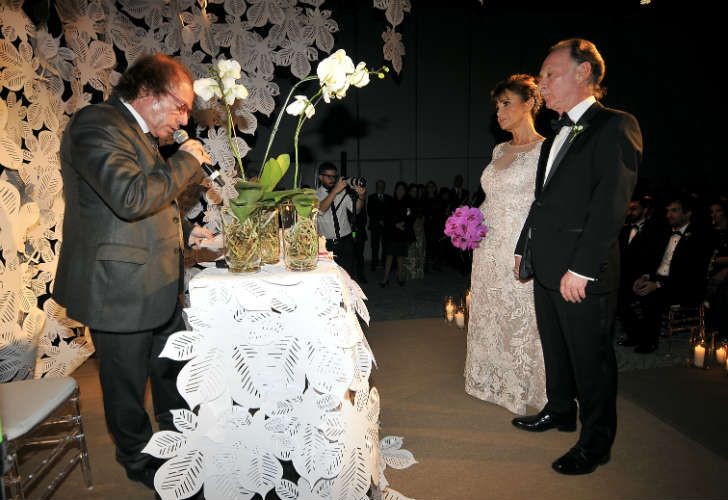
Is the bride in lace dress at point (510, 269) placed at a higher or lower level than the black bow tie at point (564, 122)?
lower

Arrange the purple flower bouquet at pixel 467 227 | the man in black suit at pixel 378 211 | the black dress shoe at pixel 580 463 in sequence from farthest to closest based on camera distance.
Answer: the man in black suit at pixel 378 211, the purple flower bouquet at pixel 467 227, the black dress shoe at pixel 580 463

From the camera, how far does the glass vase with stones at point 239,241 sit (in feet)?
6.14

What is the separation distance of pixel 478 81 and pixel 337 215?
5516 mm

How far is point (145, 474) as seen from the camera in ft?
7.54

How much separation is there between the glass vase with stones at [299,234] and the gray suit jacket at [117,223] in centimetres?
46

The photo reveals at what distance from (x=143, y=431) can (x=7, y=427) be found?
0.59 metres

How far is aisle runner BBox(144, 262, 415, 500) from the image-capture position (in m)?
1.78

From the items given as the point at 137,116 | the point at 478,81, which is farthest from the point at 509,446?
the point at 478,81

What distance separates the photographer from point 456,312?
5047mm

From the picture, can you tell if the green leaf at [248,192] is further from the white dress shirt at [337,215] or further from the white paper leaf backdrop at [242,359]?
the white dress shirt at [337,215]

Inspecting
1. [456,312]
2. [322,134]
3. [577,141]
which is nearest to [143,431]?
[577,141]

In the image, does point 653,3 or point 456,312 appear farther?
point 653,3

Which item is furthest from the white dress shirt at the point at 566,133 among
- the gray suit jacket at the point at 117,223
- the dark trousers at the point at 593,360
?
the gray suit jacket at the point at 117,223

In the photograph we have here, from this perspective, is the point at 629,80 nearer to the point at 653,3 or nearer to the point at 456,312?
the point at 653,3
